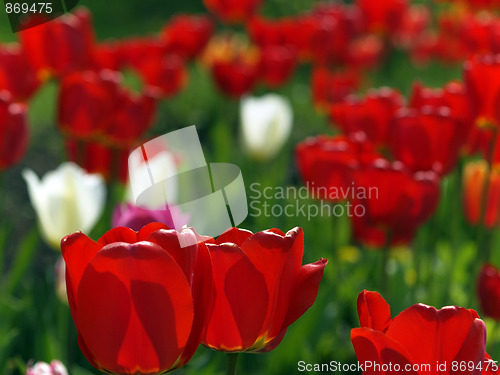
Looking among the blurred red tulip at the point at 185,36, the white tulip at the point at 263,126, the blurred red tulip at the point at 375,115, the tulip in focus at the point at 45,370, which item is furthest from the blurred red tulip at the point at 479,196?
the blurred red tulip at the point at 185,36

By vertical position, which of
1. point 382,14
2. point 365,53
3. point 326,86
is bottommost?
point 365,53

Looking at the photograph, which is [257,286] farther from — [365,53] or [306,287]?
[365,53]

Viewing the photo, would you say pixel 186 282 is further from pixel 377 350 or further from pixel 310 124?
pixel 310 124

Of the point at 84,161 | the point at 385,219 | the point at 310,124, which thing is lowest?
the point at 310,124

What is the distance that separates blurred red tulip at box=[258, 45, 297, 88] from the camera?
2.80m

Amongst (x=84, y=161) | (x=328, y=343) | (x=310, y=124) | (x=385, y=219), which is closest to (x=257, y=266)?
(x=385, y=219)

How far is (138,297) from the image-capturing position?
59 centimetres

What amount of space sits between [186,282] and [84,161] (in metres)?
1.36

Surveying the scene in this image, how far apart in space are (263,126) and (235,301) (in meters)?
1.76

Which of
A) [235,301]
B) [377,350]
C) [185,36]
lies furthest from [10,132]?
[185,36]

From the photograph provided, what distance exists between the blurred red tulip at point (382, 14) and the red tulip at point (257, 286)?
2594mm

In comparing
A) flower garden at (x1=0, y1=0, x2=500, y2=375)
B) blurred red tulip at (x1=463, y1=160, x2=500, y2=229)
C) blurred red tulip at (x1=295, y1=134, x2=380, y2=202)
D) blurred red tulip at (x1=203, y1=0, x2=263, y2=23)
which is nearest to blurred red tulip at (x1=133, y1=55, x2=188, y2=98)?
flower garden at (x1=0, y1=0, x2=500, y2=375)

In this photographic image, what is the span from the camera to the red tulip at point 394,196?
4.10 ft

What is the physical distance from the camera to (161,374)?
2.08 feet
